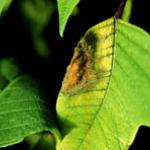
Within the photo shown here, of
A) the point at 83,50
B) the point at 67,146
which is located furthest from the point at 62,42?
the point at 67,146

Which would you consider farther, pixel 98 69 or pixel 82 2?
pixel 82 2

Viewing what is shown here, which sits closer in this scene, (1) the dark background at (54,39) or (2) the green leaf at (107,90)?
(2) the green leaf at (107,90)

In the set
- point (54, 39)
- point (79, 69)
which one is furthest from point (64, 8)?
point (54, 39)

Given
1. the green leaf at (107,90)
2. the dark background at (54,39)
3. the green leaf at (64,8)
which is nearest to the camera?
the green leaf at (64,8)

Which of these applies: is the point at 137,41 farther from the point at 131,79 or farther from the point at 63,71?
the point at 63,71

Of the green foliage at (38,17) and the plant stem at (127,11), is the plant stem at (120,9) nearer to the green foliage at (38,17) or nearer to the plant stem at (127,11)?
the plant stem at (127,11)

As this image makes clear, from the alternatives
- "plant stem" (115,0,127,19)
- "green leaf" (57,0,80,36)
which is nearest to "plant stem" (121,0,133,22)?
"plant stem" (115,0,127,19)

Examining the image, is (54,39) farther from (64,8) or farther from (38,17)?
(64,8)

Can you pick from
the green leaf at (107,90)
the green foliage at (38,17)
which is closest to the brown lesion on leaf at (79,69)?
the green leaf at (107,90)

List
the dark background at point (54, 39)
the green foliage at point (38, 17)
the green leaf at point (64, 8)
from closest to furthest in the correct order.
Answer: the green leaf at point (64, 8), the dark background at point (54, 39), the green foliage at point (38, 17)
